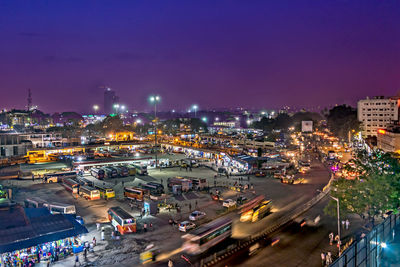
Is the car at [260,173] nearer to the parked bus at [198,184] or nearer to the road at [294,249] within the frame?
the parked bus at [198,184]

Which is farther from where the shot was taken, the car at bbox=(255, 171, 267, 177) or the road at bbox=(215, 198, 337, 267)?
the car at bbox=(255, 171, 267, 177)

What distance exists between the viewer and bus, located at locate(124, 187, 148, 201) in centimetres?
2189

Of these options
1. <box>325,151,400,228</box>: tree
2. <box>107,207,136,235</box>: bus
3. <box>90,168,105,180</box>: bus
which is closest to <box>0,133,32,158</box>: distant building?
<box>90,168,105,180</box>: bus

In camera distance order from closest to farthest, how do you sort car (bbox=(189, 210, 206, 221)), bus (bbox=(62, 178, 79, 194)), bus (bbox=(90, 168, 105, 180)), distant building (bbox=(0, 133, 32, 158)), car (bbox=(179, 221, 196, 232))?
car (bbox=(179, 221, 196, 232))
car (bbox=(189, 210, 206, 221))
bus (bbox=(62, 178, 79, 194))
bus (bbox=(90, 168, 105, 180))
distant building (bbox=(0, 133, 32, 158))

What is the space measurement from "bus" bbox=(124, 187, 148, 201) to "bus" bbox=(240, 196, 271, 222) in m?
7.92

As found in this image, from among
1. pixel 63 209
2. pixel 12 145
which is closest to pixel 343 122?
pixel 12 145

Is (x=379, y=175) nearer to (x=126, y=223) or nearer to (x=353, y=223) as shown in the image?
(x=353, y=223)

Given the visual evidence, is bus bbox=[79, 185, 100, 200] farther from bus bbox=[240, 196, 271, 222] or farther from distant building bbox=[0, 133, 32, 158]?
distant building bbox=[0, 133, 32, 158]

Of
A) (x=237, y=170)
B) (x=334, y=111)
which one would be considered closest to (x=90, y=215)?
(x=237, y=170)

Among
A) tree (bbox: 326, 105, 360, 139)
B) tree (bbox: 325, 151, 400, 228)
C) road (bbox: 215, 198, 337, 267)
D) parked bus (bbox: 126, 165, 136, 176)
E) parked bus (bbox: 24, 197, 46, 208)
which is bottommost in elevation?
road (bbox: 215, 198, 337, 267)

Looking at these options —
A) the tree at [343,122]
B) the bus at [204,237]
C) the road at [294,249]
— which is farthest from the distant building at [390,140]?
the bus at [204,237]

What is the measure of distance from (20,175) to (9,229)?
20.0 metres

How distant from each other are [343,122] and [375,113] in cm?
784

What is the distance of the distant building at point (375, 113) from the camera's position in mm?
66438
